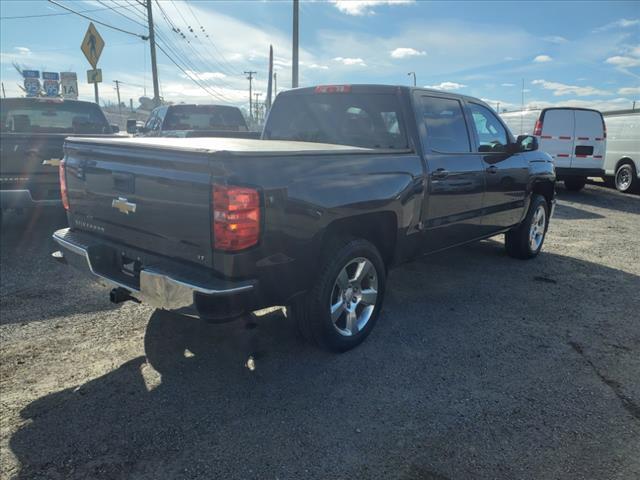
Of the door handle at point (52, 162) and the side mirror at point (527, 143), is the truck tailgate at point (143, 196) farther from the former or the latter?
the side mirror at point (527, 143)

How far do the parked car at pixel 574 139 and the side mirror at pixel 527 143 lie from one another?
7.17 metres

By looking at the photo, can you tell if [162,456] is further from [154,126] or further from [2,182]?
[154,126]

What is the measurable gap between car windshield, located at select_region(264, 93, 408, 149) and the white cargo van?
36.0 ft

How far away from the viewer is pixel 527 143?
544 centimetres

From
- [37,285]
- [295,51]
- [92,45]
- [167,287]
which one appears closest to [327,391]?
[167,287]

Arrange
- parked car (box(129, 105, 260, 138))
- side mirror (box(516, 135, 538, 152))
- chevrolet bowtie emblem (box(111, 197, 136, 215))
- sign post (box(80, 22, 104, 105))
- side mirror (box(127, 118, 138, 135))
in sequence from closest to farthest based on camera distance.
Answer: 1. chevrolet bowtie emblem (box(111, 197, 136, 215))
2. side mirror (box(516, 135, 538, 152))
3. parked car (box(129, 105, 260, 138))
4. side mirror (box(127, 118, 138, 135))
5. sign post (box(80, 22, 104, 105))

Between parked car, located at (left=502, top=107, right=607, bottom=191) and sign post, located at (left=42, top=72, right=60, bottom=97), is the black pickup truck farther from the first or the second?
sign post, located at (left=42, top=72, right=60, bottom=97)

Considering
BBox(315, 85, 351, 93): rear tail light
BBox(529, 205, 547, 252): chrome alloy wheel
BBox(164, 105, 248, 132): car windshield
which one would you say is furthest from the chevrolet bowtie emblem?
BBox(164, 105, 248, 132): car windshield

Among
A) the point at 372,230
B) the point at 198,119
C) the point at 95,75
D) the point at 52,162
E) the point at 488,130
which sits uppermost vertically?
the point at 95,75

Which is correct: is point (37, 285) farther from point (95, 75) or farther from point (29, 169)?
point (95, 75)

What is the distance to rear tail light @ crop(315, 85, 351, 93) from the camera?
4418mm

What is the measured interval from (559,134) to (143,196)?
11761 millimetres

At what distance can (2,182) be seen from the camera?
5.77 meters

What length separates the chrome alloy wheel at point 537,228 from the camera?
6.14 m
